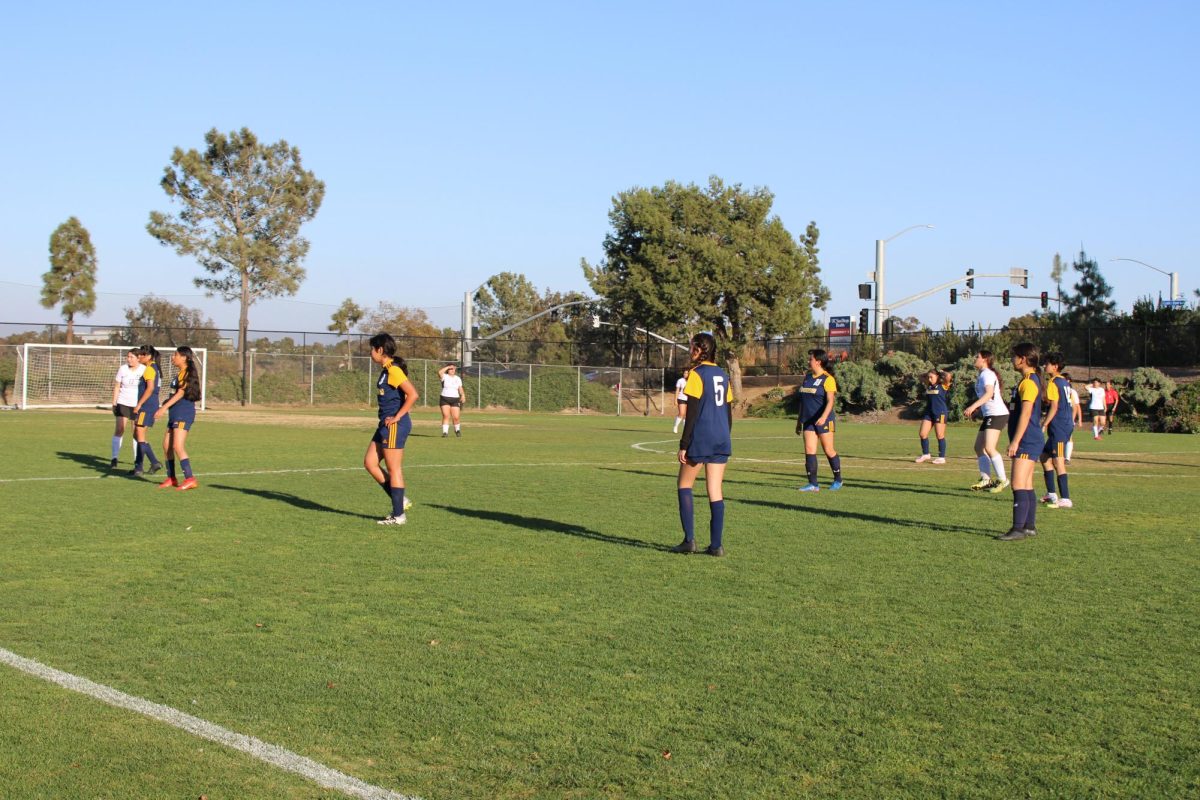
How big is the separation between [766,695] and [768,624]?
1.62m

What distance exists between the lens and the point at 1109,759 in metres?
4.72

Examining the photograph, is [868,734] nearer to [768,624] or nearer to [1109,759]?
[1109,759]

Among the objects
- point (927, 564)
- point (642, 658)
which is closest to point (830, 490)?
point (927, 564)

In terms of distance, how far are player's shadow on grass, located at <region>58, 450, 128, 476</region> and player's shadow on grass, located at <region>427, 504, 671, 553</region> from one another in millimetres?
6596

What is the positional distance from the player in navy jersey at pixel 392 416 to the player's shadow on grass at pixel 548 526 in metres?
1.04

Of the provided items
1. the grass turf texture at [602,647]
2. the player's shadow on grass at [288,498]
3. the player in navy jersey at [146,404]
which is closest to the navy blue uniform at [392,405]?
the grass turf texture at [602,647]

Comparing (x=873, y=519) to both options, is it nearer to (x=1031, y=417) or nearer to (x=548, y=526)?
(x=1031, y=417)

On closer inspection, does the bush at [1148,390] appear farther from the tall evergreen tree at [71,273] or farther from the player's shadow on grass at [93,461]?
the tall evergreen tree at [71,273]

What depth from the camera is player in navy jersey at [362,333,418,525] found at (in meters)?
11.5

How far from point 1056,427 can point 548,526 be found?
5.94 meters

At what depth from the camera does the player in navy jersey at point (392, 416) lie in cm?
1148

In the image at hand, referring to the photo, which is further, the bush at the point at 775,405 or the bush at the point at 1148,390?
the bush at the point at 775,405

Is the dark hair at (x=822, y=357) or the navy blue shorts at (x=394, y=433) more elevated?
the dark hair at (x=822, y=357)

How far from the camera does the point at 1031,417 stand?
10961 mm
